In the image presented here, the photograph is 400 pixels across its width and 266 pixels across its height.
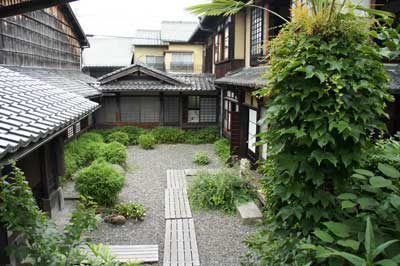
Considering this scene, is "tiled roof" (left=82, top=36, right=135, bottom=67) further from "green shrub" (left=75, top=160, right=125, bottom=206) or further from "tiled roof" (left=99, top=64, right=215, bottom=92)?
"green shrub" (left=75, top=160, right=125, bottom=206)

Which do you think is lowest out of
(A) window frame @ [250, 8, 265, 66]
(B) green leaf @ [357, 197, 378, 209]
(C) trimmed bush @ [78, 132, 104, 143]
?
(C) trimmed bush @ [78, 132, 104, 143]

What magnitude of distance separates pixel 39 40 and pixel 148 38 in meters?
19.0

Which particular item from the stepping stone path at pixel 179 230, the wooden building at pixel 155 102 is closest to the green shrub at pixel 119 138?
the wooden building at pixel 155 102

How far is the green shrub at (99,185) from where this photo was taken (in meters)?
8.07

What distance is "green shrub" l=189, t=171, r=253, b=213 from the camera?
8297mm

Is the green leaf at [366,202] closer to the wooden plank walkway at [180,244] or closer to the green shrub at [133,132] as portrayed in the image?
the wooden plank walkway at [180,244]

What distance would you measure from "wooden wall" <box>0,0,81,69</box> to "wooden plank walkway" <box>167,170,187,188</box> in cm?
633

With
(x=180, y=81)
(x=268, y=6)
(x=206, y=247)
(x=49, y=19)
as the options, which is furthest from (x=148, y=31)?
(x=206, y=247)

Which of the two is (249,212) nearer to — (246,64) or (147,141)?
(246,64)

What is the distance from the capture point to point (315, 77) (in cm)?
258

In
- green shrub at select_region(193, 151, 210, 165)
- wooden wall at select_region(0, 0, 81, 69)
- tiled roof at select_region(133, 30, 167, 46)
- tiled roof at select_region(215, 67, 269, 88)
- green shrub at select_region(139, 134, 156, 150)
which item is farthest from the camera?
tiled roof at select_region(133, 30, 167, 46)

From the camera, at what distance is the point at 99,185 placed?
811 cm

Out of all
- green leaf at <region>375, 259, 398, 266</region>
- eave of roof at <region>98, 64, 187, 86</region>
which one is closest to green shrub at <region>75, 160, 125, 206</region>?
green leaf at <region>375, 259, 398, 266</region>

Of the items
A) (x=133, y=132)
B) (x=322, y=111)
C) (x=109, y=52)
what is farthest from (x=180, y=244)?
(x=109, y=52)
